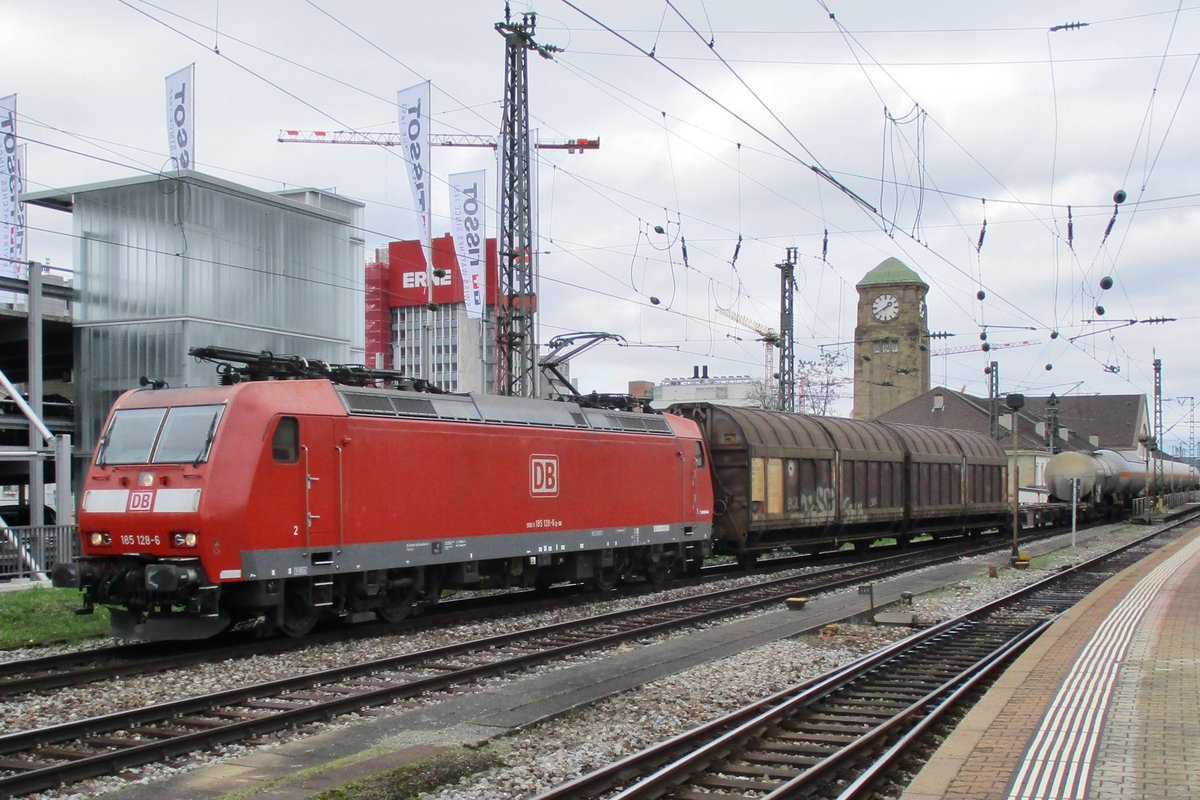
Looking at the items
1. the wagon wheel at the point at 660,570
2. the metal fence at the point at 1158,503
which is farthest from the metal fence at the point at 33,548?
the metal fence at the point at 1158,503

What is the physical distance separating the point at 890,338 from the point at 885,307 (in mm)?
3066

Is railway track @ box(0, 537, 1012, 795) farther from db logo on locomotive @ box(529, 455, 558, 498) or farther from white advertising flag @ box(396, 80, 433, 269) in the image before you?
white advertising flag @ box(396, 80, 433, 269)

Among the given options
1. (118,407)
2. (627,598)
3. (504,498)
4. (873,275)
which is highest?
(873,275)

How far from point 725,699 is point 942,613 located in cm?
773

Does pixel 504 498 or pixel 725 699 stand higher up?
pixel 504 498

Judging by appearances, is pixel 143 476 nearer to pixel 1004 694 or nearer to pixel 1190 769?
pixel 1004 694

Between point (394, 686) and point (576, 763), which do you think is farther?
point (394, 686)

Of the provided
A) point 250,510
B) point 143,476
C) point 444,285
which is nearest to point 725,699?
point 250,510

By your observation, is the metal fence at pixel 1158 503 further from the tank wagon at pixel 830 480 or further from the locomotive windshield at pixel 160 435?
the locomotive windshield at pixel 160 435

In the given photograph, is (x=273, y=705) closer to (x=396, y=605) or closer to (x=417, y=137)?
(x=396, y=605)

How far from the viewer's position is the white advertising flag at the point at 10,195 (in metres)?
29.9

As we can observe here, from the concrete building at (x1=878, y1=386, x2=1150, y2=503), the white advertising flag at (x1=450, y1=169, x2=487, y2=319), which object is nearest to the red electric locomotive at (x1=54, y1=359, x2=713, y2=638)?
the white advertising flag at (x1=450, y1=169, x2=487, y2=319)

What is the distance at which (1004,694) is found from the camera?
32.3ft

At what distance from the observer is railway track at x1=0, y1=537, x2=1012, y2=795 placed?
8.27 m
